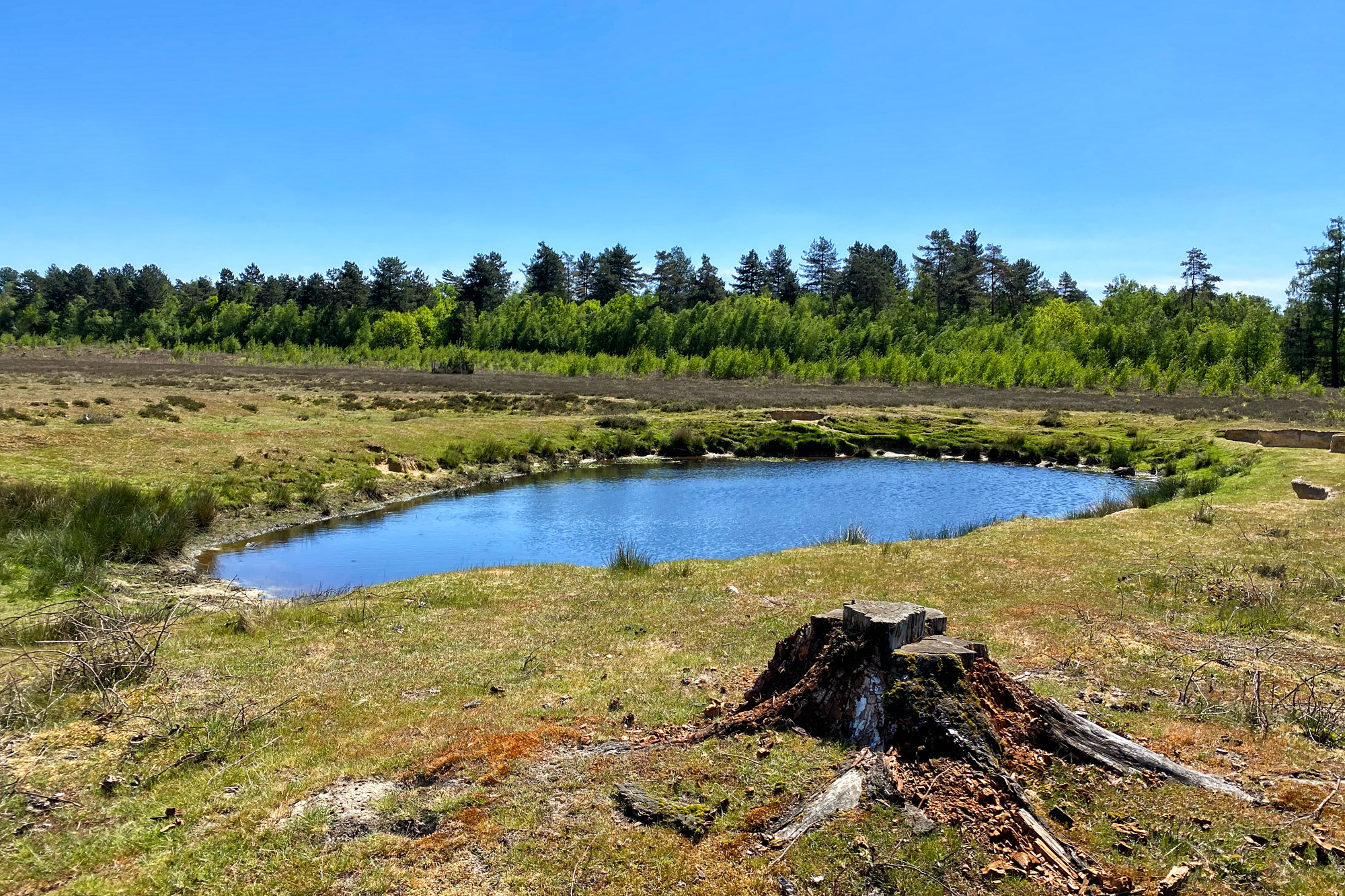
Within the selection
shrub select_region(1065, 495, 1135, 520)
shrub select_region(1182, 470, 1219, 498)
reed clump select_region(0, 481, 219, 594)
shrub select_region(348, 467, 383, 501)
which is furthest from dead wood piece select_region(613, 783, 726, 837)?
shrub select_region(1182, 470, 1219, 498)

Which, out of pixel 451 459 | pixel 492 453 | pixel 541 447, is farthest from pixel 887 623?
pixel 541 447

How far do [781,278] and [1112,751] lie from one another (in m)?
144

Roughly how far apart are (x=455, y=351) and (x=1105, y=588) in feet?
300

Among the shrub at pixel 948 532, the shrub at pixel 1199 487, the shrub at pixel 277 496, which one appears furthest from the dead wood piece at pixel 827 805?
the shrub at pixel 1199 487

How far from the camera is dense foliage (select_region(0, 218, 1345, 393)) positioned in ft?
302

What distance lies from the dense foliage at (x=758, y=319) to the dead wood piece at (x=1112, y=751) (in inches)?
3382

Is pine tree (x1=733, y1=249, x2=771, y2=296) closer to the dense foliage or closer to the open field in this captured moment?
the dense foliage

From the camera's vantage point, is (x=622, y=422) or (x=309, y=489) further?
(x=622, y=422)

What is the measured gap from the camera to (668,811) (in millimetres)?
5637

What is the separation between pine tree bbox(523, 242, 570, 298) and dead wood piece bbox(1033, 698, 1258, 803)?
466 ft

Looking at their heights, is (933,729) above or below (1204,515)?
above

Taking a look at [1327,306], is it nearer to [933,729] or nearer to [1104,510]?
[1104,510]

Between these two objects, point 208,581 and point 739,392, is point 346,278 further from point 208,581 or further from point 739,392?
point 208,581

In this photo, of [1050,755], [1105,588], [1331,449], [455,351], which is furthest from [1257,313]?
[1050,755]
